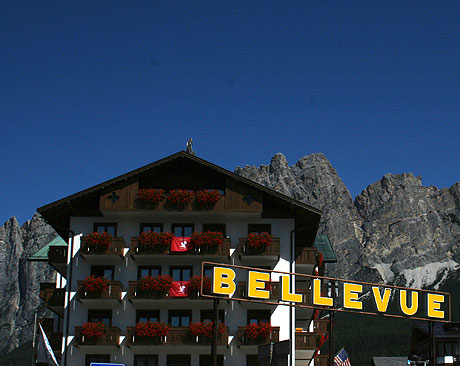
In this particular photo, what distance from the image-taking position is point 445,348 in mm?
78375

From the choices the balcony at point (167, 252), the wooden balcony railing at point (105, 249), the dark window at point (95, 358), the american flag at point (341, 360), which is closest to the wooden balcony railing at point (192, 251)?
the balcony at point (167, 252)

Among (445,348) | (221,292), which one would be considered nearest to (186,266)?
(221,292)

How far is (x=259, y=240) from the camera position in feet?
161

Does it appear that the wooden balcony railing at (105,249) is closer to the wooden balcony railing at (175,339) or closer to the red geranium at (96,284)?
the red geranium at (96,284)

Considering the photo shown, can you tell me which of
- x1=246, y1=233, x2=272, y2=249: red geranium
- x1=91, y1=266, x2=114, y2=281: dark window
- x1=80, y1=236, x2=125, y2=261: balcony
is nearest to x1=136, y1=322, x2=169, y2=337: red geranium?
x1=91, y1=266, x2=114, y2=281: dark window

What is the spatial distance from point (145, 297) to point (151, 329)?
190cm

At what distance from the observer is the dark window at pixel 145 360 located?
48469 millimetres

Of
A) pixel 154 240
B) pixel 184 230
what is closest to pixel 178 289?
pixel 154 240

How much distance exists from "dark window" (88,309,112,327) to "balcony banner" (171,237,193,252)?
5301 mm

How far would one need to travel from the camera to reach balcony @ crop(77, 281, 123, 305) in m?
48.2

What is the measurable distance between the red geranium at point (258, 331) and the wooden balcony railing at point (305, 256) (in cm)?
552

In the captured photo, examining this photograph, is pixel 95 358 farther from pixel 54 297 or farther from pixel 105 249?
pixel 105 249

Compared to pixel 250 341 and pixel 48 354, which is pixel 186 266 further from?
pixel 48 354

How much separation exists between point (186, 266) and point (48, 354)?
1007 cm
